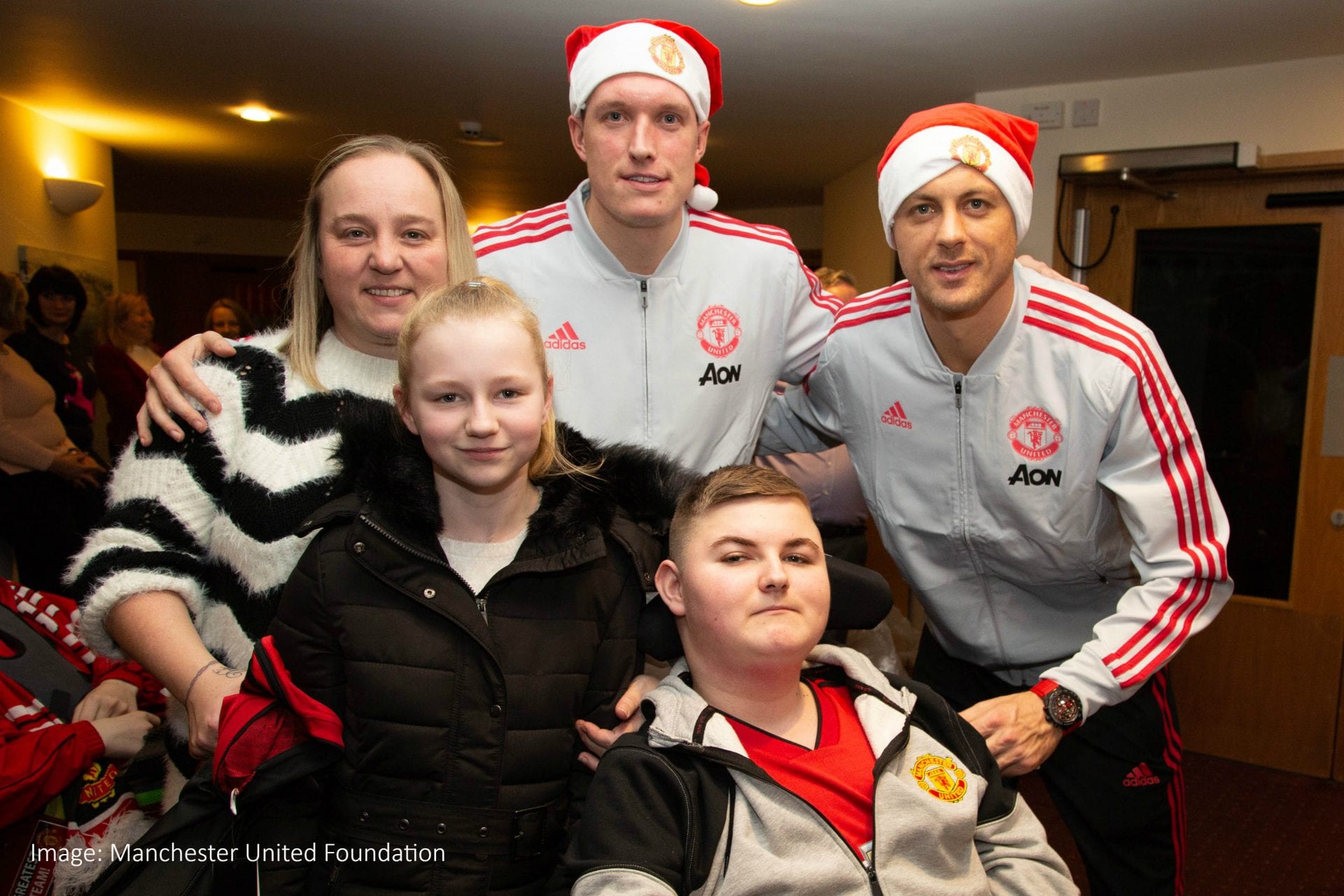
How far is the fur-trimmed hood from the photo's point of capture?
1469mm

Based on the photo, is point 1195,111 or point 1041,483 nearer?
point 1041,483

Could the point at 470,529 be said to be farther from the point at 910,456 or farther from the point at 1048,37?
the point at 1048,37

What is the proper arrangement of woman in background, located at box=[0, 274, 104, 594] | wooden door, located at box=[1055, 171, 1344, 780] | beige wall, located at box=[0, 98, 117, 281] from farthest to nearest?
beige wall, located at box=[0, 98, 117, 281]
wooden door, located at box=[1055, 171, 1344, 780]
woman in background, located at box=[0, 274, 104, 594]

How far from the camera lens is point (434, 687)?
1395mm

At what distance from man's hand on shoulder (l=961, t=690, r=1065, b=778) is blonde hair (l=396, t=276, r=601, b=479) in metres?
0.84

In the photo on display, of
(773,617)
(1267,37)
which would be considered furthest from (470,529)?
(1267,37)

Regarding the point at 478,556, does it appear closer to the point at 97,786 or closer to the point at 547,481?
the point at 547,481

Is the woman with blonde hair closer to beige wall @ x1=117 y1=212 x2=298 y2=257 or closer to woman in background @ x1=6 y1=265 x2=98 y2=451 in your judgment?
woman in background @ x1=6 y1=265 x2=98 y2=451

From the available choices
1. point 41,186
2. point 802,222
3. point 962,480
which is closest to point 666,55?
point 962,480

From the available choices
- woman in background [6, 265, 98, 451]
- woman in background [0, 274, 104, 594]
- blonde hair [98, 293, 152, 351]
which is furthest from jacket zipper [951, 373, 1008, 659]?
blonde hair [98, 293, 152, 351]

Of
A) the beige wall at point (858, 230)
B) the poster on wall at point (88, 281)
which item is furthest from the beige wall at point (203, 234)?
the beige wall at point (858, 230)

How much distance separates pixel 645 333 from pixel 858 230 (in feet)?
17.9

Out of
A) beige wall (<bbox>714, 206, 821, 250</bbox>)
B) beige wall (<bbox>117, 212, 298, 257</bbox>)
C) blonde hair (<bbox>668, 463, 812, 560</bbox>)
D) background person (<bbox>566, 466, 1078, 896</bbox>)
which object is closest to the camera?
background person (<bbox>566, 466, 1078, 896</bbox>)

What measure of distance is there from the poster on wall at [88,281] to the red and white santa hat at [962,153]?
618cm
